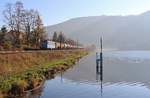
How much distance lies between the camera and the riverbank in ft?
90.2

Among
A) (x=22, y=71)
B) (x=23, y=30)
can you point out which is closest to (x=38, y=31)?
(x=23, y=30)

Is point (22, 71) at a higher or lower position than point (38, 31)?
lower

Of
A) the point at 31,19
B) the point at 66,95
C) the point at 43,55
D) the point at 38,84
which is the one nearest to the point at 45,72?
the point at 38,84

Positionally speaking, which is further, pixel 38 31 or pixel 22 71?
pixel 38 31

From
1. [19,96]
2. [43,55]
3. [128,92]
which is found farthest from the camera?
[43,55]

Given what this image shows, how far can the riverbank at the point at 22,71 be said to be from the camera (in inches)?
1083

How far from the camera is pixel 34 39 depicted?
294 ft

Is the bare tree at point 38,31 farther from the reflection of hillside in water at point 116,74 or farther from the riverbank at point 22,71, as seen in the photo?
the reflection of hillside in water at point 116,74

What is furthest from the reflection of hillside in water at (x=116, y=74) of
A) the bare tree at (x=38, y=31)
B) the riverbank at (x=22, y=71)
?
the bare tree at (x=38, y=31)

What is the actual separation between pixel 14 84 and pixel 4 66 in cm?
1134

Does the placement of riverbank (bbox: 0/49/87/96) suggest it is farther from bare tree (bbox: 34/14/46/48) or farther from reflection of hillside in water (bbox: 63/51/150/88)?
bare tree (bbox: 34/14/46/48)

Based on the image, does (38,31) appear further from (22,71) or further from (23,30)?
(22,71)

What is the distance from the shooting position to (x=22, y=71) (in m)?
38.9

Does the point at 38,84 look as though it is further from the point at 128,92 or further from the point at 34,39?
the point at 34,39
